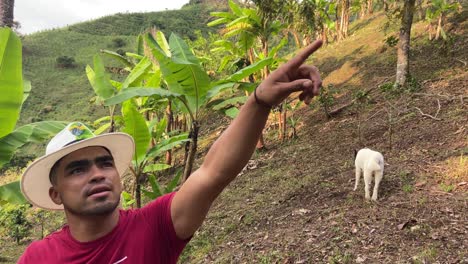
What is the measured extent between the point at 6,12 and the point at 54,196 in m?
5.19

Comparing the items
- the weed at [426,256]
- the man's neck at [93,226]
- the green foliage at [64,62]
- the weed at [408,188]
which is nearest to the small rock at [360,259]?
the weed at [426,256]

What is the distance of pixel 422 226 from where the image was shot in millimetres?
4055

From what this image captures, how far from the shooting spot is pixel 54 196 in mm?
1857

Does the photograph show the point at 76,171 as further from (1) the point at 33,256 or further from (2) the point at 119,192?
(1) the point at 33,256

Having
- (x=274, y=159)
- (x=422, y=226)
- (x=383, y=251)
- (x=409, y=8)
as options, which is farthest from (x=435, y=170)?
(x=409, y=8)

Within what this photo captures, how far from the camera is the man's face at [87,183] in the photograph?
162cm

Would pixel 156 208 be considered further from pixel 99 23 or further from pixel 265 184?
pixel 99 23

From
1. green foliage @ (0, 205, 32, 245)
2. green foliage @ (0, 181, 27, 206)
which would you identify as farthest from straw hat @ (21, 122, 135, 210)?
green foliage @ (0, 205, 32, 245)

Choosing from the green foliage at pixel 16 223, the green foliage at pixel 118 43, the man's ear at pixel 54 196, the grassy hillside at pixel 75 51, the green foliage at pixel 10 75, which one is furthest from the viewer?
the green foliage at pixel 118 43

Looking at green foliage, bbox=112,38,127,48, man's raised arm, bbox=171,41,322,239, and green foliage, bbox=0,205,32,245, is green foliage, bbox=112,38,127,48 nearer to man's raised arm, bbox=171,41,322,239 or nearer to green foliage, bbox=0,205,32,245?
green foliage, bbox=0,205,32,245

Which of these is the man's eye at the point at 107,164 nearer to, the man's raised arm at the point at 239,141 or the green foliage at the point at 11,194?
the man's raised arm at the point at 239,141

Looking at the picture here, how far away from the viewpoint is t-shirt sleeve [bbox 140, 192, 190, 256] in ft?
5.41

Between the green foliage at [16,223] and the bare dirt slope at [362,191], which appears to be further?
the green foliage at [16,223]

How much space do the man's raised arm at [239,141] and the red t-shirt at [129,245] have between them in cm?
7
